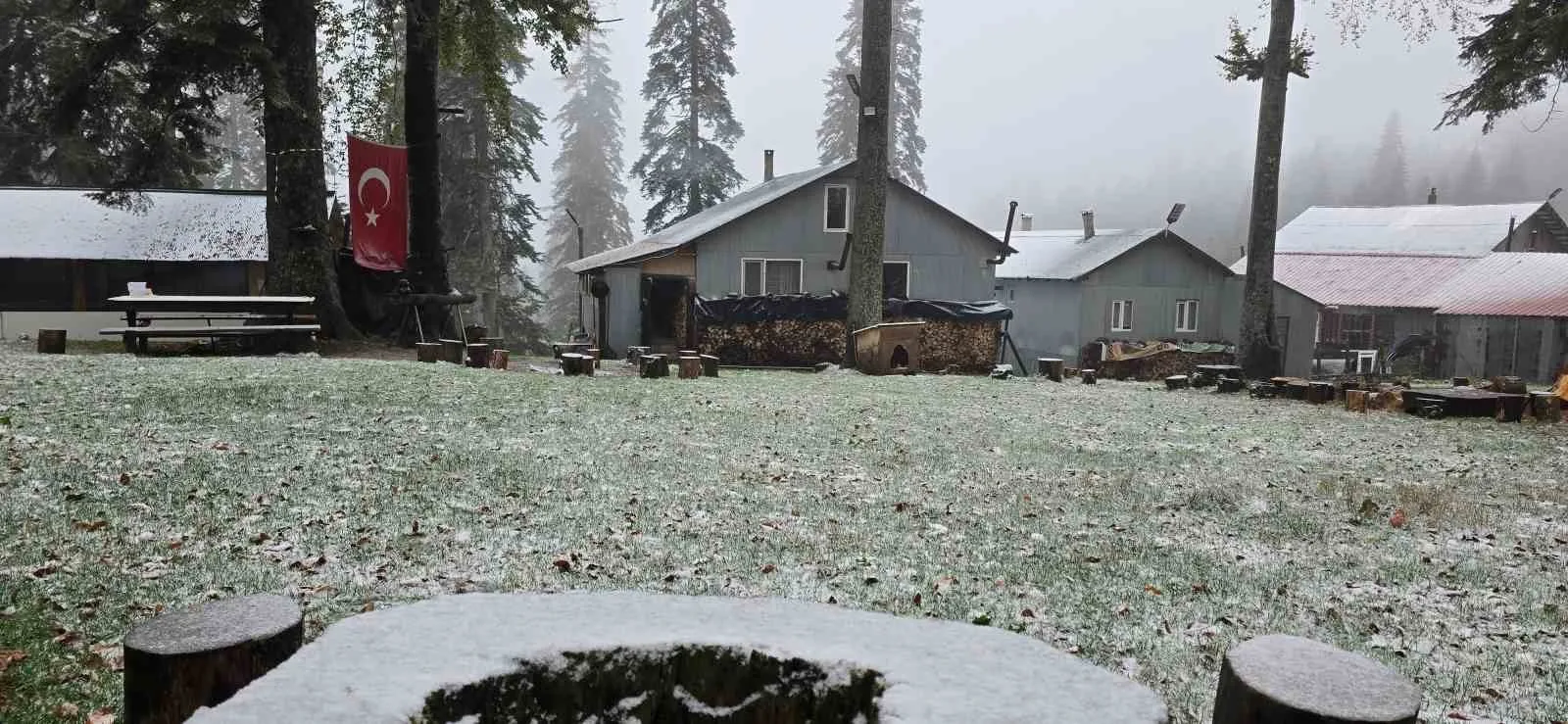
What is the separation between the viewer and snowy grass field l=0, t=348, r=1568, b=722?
470 centimetres

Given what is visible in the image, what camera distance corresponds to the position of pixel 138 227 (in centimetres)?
2616

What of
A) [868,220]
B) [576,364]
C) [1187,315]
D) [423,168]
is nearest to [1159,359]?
[1187,315]

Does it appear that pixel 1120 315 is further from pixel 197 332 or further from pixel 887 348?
pixel 197 332

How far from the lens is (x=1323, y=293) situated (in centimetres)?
3425

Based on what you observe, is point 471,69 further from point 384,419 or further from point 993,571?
point 993,571

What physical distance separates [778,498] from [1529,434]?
11.9 m

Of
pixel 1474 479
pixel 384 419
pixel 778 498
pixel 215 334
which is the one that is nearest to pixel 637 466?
pixel 778 498

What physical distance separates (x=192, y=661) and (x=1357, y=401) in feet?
57.7

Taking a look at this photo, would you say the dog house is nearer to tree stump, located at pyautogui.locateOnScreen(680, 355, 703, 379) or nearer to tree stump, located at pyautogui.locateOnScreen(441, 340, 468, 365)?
tree stump, located at pyautogui.locateOnScreen(680, 355, 703, 379)

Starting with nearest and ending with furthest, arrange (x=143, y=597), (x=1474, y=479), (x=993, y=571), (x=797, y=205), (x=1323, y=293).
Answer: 1. (x=143, y=597)
2. (x=993, y=571)
3. (x=1474, y=479)
4. (x=797, y=205)
5. (x=1323, y=293)

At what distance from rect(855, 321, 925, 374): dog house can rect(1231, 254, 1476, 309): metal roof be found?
59.1ft

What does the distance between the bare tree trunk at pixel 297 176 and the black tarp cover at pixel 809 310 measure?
32.2 ft

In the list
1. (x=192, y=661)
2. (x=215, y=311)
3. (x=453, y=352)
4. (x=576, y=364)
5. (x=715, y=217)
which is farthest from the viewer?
(x=715, y=217)

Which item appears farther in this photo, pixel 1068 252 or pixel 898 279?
pixel 1068 252
